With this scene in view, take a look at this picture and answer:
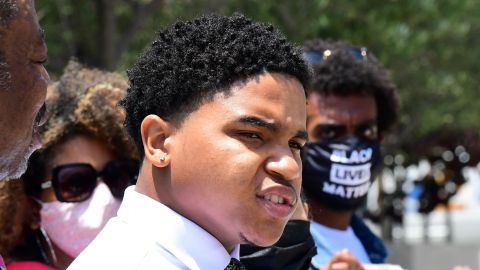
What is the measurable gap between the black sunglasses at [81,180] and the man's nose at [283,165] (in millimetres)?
1240

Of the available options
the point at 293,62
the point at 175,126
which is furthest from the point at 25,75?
the point at 293,62

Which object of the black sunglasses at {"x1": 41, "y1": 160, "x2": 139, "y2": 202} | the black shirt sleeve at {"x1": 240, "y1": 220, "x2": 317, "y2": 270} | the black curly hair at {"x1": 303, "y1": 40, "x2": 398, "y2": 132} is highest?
the black curly hair at {"x1": 303, "y1": 40, "x2": 398, "y2": 132}

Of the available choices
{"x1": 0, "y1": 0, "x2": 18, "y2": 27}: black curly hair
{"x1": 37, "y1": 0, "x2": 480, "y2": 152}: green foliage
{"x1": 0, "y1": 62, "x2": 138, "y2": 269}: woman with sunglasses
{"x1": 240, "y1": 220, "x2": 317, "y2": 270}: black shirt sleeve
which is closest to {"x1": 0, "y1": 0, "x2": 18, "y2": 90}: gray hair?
{"x1": 0, "y1": 0, "x2": 18, "y2": 27}: black curly hair

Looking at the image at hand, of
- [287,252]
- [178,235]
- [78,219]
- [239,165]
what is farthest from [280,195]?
[78,219]

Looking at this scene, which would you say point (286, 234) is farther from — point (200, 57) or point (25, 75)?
point (25, 75)

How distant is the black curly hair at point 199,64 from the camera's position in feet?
6.02

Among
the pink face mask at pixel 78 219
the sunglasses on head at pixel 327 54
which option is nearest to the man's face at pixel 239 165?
the pink face mask at pixel 78 219

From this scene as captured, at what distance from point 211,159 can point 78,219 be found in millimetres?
1247

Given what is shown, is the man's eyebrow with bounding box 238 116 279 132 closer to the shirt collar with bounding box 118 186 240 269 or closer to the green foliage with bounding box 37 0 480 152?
the shirt collar with bounding box 118 186 240 269

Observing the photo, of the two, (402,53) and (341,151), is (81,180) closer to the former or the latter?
(341,151)

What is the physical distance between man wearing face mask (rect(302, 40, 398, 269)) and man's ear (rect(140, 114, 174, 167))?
4.69 feet

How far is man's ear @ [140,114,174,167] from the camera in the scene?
1.80 m

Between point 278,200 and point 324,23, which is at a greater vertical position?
point 324,23

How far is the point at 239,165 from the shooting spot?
5.71 ft
